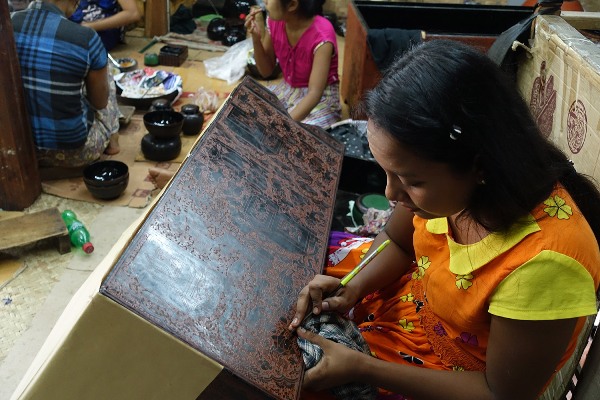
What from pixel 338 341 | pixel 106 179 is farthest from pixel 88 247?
pixel 338 341

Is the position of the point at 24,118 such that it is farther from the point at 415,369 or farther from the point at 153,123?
the point at 415,369

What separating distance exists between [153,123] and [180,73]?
1.60 metres

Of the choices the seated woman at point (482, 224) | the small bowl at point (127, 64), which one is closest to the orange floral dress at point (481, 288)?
the seated woman at point (482, 224)

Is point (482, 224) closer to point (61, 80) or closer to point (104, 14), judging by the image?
point (61, 80)

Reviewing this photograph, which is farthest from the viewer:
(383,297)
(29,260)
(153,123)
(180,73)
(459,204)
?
(180,73)

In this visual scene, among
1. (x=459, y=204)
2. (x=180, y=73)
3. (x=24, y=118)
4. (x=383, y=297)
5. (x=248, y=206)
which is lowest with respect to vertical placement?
(x=180, y=73)

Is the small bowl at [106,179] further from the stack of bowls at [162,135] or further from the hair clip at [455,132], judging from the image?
the hair clip at [455,132]

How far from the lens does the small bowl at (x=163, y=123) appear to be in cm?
360

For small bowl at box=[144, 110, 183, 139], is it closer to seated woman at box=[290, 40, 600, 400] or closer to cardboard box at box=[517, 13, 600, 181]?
cardboard box at box=[517, 13, 600, 181]

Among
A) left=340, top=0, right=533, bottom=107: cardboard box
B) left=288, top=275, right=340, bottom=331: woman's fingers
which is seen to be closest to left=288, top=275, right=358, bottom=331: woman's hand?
left=288, top=275, right=340, bottom=331: woman's fingers

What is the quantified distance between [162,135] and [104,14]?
1.95 metres

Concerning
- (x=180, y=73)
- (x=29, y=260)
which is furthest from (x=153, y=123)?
(x=180, y=73)

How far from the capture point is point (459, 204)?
1186mm

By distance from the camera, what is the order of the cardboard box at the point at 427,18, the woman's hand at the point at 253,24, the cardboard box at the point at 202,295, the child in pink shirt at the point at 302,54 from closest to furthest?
the cardboard box at the point at 202,295, the child in pink shirt at the point at 302,54, the woman's hand at the point at 253,24, the cardboard box at the point at 427,18
